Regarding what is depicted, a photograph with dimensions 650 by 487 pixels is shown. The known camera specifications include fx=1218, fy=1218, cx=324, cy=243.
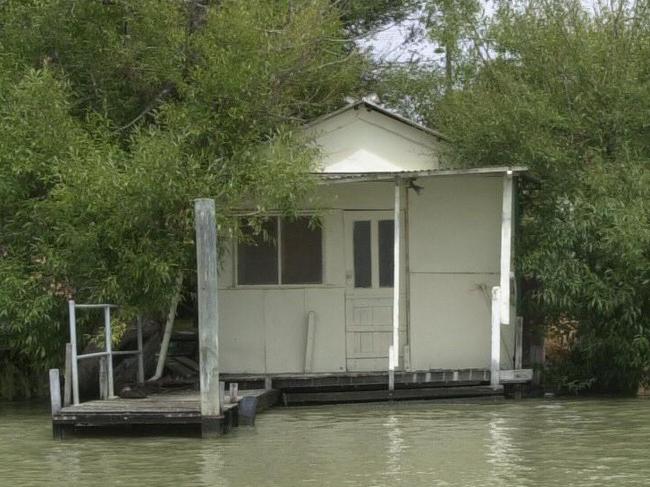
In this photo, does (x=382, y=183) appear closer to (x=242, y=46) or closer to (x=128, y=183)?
(x=242, y=46)

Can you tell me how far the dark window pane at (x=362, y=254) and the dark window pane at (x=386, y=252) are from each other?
6.1 inches

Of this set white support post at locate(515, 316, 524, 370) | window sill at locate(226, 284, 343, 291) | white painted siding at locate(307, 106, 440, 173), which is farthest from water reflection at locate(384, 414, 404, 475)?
white painted siding at locate(307, 106, 440, 173)

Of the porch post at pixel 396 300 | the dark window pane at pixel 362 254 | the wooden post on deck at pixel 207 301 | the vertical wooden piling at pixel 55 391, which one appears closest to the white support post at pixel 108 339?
the vertical wooden piling at pixel 55 391

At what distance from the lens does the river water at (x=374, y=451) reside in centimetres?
1005

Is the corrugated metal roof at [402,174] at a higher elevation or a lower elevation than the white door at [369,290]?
higher

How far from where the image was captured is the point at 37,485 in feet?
32.6

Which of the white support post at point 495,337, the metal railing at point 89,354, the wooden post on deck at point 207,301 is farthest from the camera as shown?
the white support post at point 495,337

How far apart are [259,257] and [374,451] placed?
5.11 metres

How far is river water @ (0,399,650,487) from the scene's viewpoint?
10.0 meters

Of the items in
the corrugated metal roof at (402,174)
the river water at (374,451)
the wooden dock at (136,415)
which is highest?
the corrugated metal roof at (402,174)

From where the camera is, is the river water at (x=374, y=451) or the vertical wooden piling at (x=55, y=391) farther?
the vertical wooden piling at (x=55, y=391)

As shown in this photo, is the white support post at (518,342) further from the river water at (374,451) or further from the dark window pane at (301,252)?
the dark window pane at (301,252)

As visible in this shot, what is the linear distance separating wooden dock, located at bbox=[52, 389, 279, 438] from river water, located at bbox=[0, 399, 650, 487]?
0.18m

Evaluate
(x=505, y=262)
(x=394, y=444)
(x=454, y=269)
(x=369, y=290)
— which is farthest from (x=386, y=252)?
(x=394, y=444)
